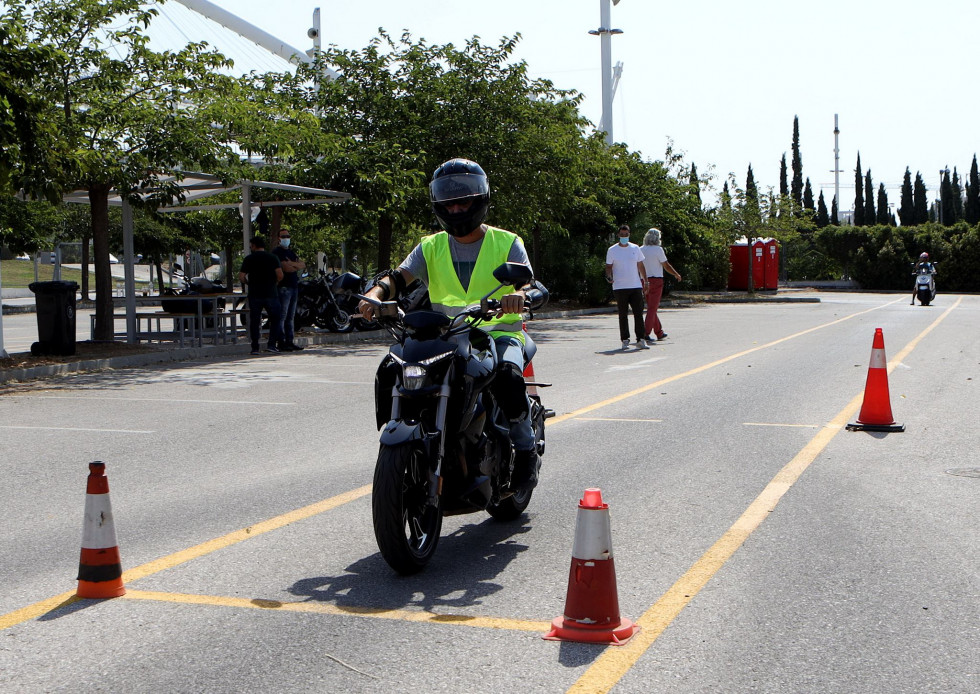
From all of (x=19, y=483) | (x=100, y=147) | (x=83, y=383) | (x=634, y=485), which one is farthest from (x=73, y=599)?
(x=100, y=147)

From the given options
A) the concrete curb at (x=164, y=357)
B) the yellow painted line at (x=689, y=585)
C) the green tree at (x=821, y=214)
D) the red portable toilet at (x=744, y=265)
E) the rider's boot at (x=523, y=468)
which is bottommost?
the yellow painted line at (x=689, y=585)

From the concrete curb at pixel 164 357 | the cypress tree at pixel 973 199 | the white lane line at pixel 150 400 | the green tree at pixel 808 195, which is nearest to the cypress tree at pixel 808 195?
the green tree at pixel 808 195

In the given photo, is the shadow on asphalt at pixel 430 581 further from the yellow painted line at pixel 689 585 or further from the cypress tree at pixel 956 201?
the cypress tree at pixel 956 201

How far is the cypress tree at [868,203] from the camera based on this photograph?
96525 millimetres

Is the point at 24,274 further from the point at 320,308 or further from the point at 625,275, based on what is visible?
the point at 625,275

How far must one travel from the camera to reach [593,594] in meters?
4.25

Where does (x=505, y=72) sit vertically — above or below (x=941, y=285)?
above

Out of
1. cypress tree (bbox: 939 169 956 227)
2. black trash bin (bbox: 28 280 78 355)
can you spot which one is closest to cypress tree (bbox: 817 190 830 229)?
cypress tree (bbox: 939 169 956 227)

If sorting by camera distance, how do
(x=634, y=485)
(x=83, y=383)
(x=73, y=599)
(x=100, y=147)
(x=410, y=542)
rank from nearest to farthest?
(x=73, y=599) → (x=410, y=542) → (x=634, y=485) → (x=83, y=383) → (x=100, y=147)

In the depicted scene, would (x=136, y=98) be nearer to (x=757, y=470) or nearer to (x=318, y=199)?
(x=318, y=199)

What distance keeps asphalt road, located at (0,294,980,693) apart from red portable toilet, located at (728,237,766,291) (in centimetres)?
4351

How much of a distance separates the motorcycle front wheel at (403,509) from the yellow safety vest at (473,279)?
101cm

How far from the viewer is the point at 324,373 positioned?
598 inches

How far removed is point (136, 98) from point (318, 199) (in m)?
5.48
